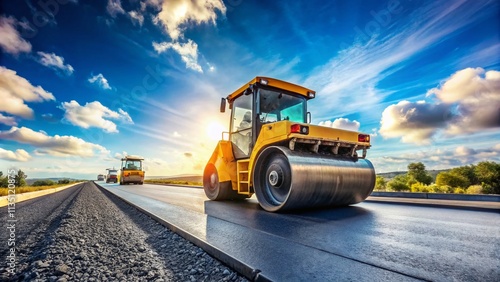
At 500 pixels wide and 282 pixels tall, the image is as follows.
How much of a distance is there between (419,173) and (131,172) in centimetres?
2601

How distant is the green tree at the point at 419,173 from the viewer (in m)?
18.1

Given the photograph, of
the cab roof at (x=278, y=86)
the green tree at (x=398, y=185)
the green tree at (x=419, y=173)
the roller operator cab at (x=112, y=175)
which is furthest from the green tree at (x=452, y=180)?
the roller operator cab at (x=112, y=175)

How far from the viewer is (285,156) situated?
→ 4.18 meters

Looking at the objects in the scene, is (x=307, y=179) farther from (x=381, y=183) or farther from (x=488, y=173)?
(x=488, y=173)

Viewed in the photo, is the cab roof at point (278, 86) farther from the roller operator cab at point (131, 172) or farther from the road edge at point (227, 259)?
the roller operator cab at point (131, 172)

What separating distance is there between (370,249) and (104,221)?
4.14 m

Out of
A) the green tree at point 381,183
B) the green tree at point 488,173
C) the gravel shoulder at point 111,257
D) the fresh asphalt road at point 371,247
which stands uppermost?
the green tree at point 488,173

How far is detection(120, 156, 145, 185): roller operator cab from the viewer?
79.9ft

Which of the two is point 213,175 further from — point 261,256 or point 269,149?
point 261,256

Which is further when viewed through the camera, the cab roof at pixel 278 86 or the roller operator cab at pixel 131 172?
the roller operator cab at pixel 131 172

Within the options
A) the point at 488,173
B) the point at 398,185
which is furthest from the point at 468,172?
the point at 398,185

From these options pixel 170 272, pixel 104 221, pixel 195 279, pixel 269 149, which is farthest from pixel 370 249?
pixel 104 221

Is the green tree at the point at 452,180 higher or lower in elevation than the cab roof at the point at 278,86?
lower

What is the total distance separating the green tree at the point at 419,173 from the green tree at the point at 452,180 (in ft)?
7.97
